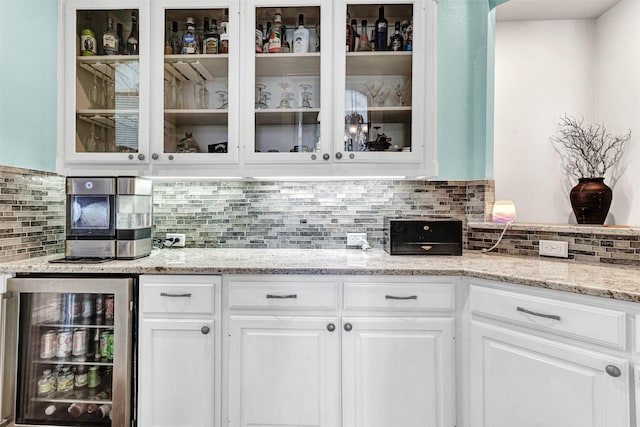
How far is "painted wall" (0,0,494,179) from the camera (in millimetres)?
1723

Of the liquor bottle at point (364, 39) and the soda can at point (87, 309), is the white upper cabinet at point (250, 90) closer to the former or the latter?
the liquor bottle at point (364, 39)

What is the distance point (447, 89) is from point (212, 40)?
1.36 metres

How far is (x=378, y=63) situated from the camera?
1867 millimetres

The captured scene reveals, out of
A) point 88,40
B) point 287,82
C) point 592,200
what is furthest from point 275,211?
point 592,200

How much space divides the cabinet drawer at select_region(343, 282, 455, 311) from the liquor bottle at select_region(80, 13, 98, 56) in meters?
1.85

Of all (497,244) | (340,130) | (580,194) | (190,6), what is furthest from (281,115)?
(580,194)

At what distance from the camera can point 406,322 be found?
149 cm

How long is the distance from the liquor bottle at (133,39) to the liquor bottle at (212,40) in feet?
1.14

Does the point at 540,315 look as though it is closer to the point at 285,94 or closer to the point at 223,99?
the point at 285,94

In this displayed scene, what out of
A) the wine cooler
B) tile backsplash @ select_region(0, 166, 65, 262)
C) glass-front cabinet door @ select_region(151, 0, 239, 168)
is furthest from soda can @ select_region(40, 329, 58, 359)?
glass-front cabinet door @ select_region(151, 0, 239, 168)

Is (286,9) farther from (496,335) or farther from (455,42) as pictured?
(496,335)

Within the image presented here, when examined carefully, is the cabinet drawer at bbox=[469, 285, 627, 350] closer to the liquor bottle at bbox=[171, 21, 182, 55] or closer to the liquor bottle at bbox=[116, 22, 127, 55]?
the liquor bottle at bbox=[171, 21, 182, 55]

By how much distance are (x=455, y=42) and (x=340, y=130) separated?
3.02ft

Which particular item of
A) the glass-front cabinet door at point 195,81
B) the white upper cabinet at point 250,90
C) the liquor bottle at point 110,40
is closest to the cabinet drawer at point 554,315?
the white upper cabinet at point 250,90
